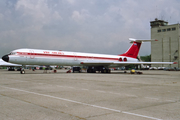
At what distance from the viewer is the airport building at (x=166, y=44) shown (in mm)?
86500

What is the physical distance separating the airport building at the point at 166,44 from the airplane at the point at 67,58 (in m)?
50.0

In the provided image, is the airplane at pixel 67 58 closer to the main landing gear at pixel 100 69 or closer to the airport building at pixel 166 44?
the main landing gear at pixel 100 69

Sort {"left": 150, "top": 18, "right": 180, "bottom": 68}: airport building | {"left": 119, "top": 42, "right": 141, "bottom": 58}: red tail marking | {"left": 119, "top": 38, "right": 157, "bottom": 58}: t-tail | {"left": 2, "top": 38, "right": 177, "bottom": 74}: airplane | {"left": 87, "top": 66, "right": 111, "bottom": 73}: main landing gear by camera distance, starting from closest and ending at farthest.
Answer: {"left": 2, "top": 38, "right": 177, "bottom": 74}: airplane < {"left": 87, "top": 66, "right": 111, "bottom": 73}: main landing gear < {"left": 119, "top": 38, "right": 157, "bottom": 58}: t-tail < {"left": 119, "top": 42, "right": 141, "bottom": 58}: red tail marking < {"left": 150, "top": 18, "right": 180, "bottom": 68}: airport building

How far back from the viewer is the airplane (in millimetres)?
30078

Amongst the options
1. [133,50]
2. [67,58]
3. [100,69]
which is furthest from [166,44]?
[67,58]

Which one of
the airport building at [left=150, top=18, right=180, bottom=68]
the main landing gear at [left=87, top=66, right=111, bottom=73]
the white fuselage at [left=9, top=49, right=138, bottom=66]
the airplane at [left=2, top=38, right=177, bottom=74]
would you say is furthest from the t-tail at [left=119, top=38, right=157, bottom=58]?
the airport building at [left=150, top=18, right=180, bottom=68]

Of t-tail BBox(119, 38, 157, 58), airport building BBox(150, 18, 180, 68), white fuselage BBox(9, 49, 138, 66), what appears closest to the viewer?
white fuselage BBox(9, 49, 138, 66)

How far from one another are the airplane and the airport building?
49994 mm

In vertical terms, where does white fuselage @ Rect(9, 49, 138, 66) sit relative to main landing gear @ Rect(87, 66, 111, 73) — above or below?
above

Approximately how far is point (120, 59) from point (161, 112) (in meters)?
37.7

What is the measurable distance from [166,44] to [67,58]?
6951cm

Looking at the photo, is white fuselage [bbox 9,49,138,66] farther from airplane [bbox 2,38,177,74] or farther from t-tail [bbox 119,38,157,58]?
t-tail [bbox 119,38,157,58]

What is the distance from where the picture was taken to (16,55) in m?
29.7

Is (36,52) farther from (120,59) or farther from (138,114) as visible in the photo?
(138,114)
